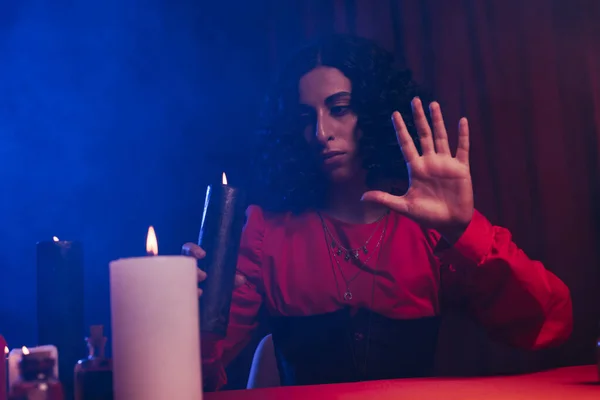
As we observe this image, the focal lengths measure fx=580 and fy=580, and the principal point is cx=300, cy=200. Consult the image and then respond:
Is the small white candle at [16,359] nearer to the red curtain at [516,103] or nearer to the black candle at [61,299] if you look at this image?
the black candle at [61,299]

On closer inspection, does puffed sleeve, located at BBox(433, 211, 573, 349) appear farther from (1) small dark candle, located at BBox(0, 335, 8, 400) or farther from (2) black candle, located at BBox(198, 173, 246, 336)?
(1) small dark candle, located at BBox(0, 335, 8, 400)

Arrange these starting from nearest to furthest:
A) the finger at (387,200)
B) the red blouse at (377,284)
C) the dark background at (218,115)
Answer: the finger at (387,200)
the red blouse at (377,284)
the dark background at (218,115)

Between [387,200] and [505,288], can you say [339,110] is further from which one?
[505,288]

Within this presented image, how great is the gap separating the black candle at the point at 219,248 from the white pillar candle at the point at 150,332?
0.27 meters

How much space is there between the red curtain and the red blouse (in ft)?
1.00

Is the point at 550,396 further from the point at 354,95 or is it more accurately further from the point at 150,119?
the point at 150,119

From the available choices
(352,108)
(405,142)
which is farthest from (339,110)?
(405,142)

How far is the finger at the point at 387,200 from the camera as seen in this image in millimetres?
1187

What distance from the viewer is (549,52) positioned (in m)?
1.87

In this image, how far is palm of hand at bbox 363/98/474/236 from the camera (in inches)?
47.4

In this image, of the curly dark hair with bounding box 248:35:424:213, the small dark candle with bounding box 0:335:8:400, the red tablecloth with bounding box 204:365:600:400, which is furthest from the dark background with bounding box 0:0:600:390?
the small dark candle with bounding box 0:335:8:400

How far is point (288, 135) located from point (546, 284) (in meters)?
0.80

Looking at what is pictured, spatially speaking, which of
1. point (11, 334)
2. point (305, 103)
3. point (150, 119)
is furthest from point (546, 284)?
point (11, 334)

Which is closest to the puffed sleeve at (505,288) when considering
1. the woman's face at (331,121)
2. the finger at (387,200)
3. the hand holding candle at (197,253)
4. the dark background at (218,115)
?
the finger at (387,200)
